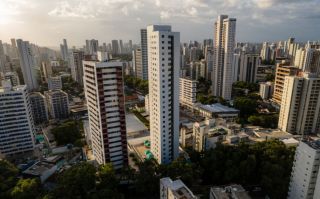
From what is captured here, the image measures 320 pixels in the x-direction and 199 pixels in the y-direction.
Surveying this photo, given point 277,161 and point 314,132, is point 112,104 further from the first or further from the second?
point 314,132

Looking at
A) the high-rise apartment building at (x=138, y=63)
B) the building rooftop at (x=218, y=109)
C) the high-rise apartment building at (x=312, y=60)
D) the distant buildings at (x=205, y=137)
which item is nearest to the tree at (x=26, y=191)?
the distant buildings at (x=205, y=137)

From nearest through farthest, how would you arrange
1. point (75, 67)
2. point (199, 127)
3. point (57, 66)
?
point (199, 127), point (75, 67), point (57, 66)

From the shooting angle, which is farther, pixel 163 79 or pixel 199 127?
pixel 199 127

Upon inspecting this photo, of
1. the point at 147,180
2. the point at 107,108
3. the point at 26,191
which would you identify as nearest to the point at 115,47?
the point at 107,108

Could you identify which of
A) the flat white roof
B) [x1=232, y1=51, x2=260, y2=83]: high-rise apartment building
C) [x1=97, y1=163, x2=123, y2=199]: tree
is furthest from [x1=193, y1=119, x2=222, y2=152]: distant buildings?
[x1=232, y1=51, x2=260, y2=83]: high-rise apartment building

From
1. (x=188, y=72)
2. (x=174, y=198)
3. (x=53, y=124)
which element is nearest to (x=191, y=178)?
(x=174, y=198)

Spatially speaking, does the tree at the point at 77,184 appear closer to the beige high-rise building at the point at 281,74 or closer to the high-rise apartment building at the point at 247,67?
the beige high-rise building at the point at 281,74

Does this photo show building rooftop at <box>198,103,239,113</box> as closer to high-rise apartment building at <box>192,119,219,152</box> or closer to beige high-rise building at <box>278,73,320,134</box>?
beige high-rise building at <box>278,73,320,134</box>
